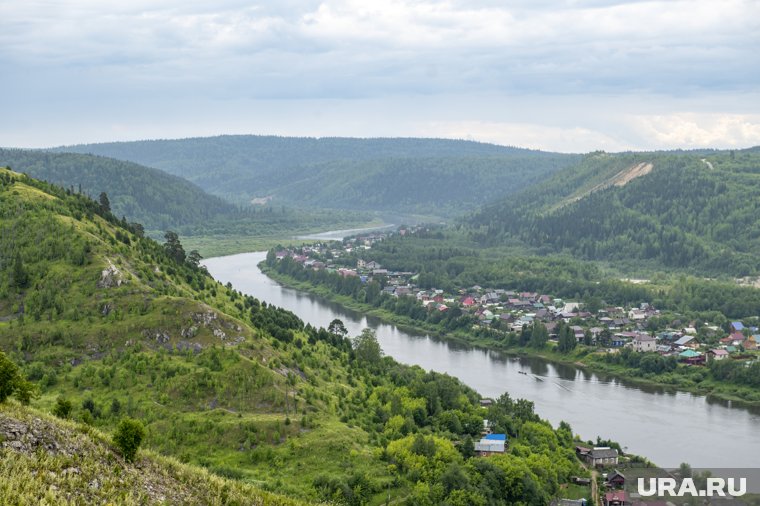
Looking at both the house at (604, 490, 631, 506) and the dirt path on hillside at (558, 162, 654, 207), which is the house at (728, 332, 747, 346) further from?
the dirt path on hillside at (558, 162, 654, 207)

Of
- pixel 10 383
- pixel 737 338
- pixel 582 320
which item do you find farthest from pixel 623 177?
pixel 10 383

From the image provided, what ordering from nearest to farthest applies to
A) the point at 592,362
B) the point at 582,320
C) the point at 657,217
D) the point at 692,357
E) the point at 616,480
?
the point at 616,480 < the point at 692,357 < the point at 592,362 < the point at 582,320 < the point at 657,217

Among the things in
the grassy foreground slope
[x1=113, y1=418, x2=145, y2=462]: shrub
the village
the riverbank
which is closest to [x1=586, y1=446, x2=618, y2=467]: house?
the riverbank

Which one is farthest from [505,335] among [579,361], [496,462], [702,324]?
[496,462]

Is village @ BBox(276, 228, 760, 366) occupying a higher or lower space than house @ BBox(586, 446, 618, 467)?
lower

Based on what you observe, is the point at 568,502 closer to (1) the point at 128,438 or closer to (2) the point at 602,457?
(2) the point at 602,457
